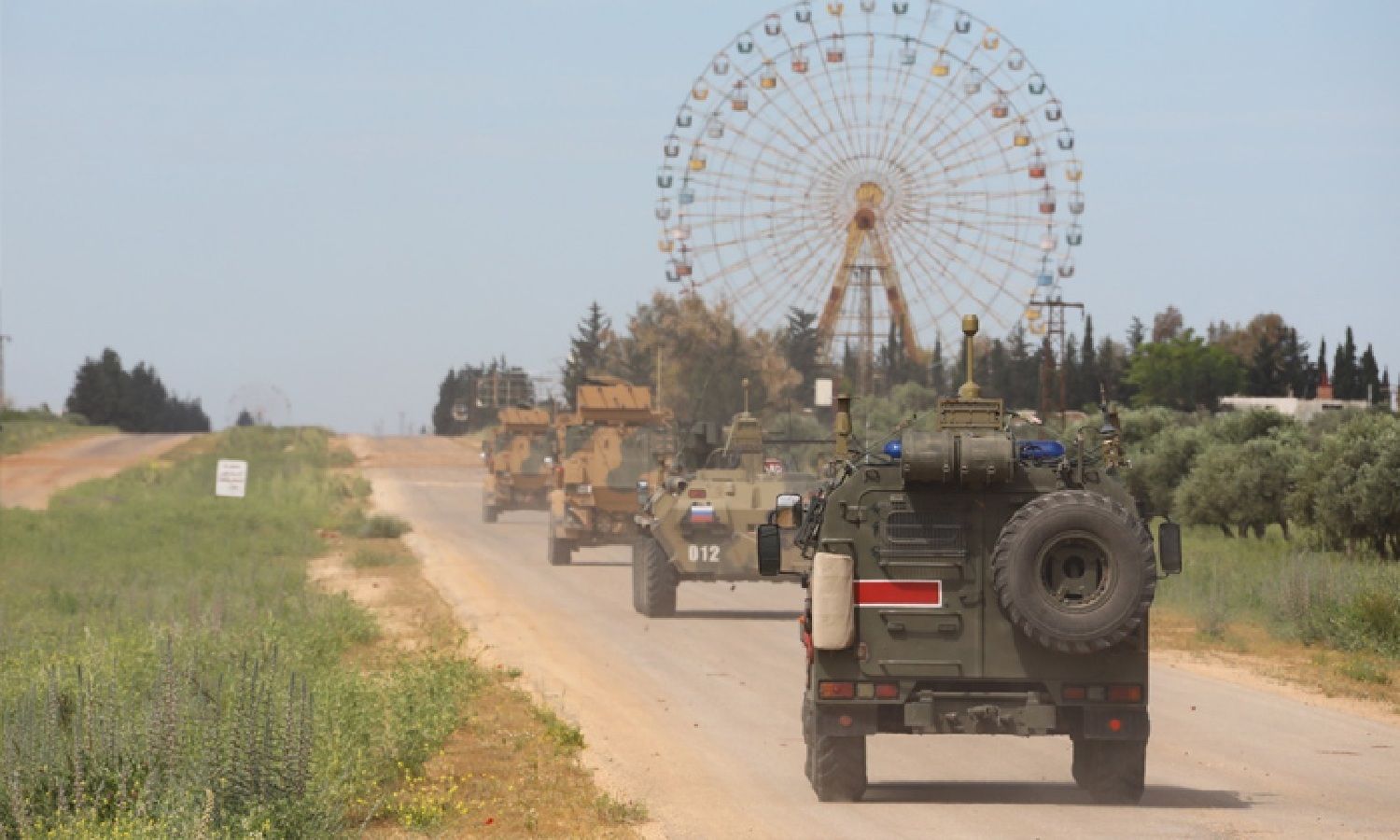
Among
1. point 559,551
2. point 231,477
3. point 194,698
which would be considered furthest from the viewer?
point 231,477

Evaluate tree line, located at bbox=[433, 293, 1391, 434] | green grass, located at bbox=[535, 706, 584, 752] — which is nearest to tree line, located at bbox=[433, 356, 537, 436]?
tree line, located at bbox=[433, 293, 1391, 434]

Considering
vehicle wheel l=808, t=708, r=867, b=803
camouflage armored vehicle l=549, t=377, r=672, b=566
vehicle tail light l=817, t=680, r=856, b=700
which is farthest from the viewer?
camouflage armored vehicle l=549, t=377, r=672, b=566

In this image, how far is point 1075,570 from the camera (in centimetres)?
1195

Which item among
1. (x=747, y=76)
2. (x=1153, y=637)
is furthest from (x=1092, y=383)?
(x=1153, y=637)

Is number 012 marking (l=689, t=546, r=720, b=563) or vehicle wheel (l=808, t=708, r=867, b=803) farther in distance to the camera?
number 012 marking (l=689, t=546, r=720, b=563)

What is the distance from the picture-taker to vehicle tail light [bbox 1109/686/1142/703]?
12.1 meters

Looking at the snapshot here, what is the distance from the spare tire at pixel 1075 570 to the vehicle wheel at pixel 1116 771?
34.7 inches

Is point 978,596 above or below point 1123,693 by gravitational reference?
above

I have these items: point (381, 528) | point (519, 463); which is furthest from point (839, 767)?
point (519, 463)

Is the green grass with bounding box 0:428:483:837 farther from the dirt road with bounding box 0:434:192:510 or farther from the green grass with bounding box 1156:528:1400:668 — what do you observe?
the dirt road with bounding box 0:434:192:510

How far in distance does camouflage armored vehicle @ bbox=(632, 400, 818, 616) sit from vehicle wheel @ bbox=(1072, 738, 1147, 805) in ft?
38.2

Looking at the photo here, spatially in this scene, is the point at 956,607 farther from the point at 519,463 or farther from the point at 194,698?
the point at 519,463

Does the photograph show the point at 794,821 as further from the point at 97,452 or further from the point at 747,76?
the point at 97,452

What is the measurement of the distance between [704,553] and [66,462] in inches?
2874
